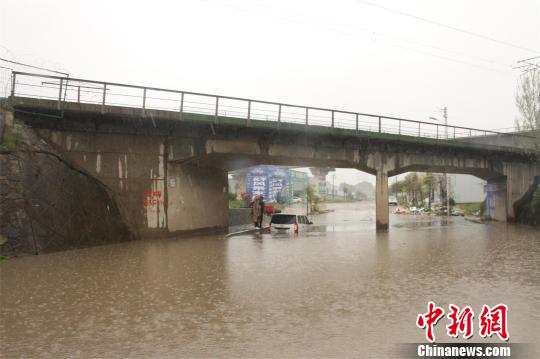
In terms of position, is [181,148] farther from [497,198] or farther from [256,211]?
[497,198]

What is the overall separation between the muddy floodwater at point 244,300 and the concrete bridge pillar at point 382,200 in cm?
1368

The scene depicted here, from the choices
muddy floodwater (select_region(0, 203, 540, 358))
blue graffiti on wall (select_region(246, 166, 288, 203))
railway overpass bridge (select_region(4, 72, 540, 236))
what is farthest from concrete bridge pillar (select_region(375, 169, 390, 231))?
blue graffiti on wall (select_region(246, 166, 288, 203))

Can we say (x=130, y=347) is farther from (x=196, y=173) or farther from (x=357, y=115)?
(x=357, y=115)

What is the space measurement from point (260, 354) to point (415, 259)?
34.6 ft

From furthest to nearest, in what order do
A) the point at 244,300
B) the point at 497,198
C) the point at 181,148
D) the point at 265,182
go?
the point at 265,182 < the point at 497,198 < the point at 181,148 < the point at 244,300

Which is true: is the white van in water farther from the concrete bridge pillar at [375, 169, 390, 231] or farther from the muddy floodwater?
the muddy floodwater

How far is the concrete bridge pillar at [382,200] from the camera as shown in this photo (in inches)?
1179

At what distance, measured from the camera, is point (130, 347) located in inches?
228

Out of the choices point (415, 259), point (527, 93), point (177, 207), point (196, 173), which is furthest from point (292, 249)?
point (527, 93)

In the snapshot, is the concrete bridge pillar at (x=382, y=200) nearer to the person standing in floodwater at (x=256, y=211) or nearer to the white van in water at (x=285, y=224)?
the white van in water at (x=285, y=224)

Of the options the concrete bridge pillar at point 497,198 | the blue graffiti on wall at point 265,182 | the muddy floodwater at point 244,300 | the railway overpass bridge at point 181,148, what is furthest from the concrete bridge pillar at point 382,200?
the blue graffiti on wall at point 265,182

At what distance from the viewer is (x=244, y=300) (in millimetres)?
8641

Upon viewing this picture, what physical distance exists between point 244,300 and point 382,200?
2313 cm

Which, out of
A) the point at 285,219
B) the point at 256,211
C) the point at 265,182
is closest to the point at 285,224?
the point at 285,219
